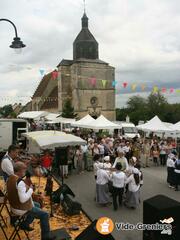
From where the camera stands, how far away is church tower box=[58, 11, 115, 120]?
5869 centimetres

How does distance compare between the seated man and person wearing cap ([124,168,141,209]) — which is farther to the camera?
person wearing cap ([124,168,141,209])

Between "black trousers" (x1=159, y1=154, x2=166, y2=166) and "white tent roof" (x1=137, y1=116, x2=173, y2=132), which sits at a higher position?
"white tent roof" (x1=137, y1=116, x2=173, y2=132)

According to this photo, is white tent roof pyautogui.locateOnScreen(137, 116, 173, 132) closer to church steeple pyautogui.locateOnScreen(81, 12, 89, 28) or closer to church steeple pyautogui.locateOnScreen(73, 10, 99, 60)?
church steeple pyautogui.locateOnScreen(73, 10, 99, 60)

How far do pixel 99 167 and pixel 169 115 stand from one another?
142 feet

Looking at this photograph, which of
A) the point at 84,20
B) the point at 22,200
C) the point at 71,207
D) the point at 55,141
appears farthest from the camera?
the point at 84,20

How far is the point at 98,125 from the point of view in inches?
845

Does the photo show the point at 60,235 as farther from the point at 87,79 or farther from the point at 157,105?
the point at 157,105

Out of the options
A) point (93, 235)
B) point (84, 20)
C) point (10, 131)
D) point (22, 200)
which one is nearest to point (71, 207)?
point (22, 200)

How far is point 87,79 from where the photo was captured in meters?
60.2

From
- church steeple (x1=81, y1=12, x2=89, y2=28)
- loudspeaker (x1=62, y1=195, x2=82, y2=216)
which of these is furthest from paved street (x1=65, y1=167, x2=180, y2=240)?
church steeple (x1=81, y1=12, x2=89, y2=28)

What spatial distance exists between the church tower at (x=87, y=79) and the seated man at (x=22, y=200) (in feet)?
171

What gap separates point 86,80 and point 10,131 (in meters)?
40.0

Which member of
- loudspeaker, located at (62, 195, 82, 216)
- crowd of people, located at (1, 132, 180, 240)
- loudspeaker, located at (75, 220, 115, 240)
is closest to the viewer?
loudspeaker, located at (75, 220, 115, 240)

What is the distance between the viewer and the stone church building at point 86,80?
58.7 metres
